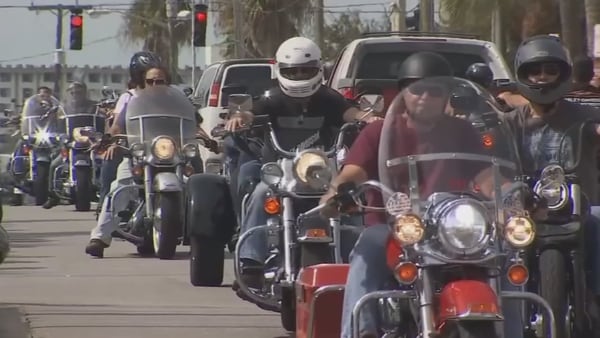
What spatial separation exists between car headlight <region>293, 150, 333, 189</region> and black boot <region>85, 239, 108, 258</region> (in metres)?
5.76

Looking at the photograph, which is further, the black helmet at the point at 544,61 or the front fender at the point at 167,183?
the front fender at the point at 167,183

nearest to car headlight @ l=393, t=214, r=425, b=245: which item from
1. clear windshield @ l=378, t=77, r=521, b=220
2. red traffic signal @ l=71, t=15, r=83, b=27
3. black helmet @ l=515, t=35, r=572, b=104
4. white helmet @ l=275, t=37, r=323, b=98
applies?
clear windshield @ l=378, t=77, r=521, b=220

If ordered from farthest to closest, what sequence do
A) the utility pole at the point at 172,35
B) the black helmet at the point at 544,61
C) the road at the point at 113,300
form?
the utility pole at the point at 172,35 < the road at the point at 113,300 < the black helmet at the point at 544,61

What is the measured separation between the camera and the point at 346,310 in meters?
6.98

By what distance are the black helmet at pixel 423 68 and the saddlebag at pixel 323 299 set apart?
0.97 m

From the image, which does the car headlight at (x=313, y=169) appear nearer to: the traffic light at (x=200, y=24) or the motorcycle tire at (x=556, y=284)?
the motorcycle tire at (x=556, y=284)

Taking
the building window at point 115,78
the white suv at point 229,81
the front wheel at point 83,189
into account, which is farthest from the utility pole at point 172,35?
the front wheel at point 83,189

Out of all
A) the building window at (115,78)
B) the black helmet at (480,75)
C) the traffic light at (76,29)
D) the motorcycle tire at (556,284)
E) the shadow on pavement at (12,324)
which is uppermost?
the traffic light at (76,29)

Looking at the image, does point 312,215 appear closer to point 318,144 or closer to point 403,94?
point 318,144

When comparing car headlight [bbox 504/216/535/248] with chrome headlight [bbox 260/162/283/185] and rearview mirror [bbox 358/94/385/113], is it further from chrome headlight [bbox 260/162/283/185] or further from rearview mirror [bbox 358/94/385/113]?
chrome headlight [bbox 260/162/283/185]

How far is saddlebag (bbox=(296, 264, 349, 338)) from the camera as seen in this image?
7547mm

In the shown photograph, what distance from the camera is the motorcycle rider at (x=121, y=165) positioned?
14.5 metres

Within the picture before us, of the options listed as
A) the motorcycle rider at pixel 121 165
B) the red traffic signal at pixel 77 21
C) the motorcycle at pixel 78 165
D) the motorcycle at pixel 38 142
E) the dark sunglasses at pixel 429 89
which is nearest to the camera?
the dark sunglasses at pixel 429 89

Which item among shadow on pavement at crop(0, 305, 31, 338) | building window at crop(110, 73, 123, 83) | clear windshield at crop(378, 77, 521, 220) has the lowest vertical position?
building window at crop(110, 73, 123, 83)
